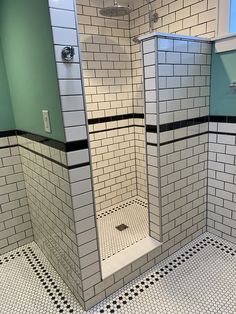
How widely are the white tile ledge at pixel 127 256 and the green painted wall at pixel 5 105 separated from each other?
126 cm

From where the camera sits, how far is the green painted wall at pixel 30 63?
3.78 ft

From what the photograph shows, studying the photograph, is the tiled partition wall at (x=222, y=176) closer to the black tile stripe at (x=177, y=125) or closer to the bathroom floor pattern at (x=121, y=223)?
the black tile stripe at (x=177, y=125)

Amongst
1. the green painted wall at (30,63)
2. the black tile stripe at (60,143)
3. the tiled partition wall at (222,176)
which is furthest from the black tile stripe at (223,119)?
the green painted wall at (30,63)

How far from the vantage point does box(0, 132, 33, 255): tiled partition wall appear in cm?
187

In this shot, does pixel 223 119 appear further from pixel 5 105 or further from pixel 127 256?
pixel 5 105

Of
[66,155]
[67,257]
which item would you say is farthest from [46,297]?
[66,155]

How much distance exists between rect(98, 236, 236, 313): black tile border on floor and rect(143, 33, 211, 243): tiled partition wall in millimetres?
113

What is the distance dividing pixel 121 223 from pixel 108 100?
4.08ft

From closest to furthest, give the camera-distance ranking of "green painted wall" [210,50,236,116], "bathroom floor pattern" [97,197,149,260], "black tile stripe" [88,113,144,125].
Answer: "green painted wall" [210,50,236,116]
"bathroom floor pattern" [97,197,149,260]
"black tile stripe" [88,113,144,125]

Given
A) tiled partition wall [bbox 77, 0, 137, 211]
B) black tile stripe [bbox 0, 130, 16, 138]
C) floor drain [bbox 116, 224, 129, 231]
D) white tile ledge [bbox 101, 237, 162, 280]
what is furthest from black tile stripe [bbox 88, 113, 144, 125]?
white tile ledge [bbox 101, 237, 162, 280]

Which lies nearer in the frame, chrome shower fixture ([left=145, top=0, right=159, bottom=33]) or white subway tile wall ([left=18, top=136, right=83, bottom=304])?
white subway tile wall ([left=18, top=136, right=83, bottom=304])

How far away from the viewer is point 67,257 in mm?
1513

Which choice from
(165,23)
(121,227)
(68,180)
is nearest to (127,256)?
(121,227)

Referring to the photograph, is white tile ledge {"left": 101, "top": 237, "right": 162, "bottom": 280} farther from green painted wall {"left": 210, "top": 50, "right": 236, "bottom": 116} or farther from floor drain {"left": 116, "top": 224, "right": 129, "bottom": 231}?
green painted wall {"left": 210, "top": 50, "right": 236, "bottom": 116}
